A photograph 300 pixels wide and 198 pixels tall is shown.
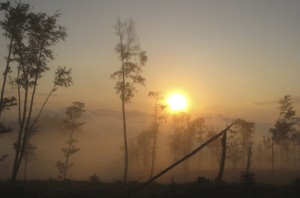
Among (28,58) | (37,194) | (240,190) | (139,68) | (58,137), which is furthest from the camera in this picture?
(58,137)

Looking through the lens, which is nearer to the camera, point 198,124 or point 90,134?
point 198,124

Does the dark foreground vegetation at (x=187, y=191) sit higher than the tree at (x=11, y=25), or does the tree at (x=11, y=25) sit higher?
the tree at (x=11, y=25)

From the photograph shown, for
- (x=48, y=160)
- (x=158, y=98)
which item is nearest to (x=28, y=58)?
(x=158, y=98)

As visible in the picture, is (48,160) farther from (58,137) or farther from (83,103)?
(83,103)

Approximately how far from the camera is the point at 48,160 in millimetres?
127875

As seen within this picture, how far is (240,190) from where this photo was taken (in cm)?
1415

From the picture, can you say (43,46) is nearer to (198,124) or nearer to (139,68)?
(139,68)

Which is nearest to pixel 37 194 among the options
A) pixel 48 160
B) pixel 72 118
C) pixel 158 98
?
pixel 158 98

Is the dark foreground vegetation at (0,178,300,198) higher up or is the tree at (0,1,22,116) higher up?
the tree at (0,1,22,116)

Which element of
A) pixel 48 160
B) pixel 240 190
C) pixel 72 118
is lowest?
pixel 48 160

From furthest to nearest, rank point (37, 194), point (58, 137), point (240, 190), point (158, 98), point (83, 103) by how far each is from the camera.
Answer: point (58, 137) → point (83, 103) → point (158, 98) → point (37, 194) → point (240, 190)

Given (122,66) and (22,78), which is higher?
(122,66)

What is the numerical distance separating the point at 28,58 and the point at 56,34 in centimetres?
312

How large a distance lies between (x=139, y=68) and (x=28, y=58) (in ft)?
41.7
